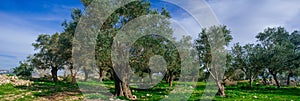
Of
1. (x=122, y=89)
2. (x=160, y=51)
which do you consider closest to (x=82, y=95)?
(x=122, y=89)

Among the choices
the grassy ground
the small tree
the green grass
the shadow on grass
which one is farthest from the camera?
the small tree

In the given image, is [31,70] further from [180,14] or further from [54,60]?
[180,14]

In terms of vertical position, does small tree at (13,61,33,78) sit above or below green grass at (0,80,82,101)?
above

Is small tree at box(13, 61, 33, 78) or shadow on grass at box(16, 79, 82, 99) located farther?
small tree at box(13, 61, 33, 78)

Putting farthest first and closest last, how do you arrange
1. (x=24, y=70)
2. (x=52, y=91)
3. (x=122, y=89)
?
(x=24, y=70), (x=52, y=91), (x=122, y=89)

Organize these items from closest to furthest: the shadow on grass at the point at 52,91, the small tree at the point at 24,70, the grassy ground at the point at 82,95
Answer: the grassy ground at the point at 82,95
the shadow on grass at the point at 52,91
the small tree at the point at 24,70

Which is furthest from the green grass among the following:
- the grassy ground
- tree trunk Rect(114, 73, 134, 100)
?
tree trunk Rect(114, 73, 134, 100)

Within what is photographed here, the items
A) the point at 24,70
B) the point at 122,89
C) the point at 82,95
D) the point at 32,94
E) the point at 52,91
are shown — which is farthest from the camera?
the point at 24,70

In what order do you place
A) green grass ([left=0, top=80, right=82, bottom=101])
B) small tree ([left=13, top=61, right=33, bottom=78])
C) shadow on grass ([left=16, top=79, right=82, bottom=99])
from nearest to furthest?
green grass ([left=0, top=80, right=82, bottom=101]), shadow on grass ([left=16, top=79, right=82, bottom=99]), small tree ([left=13, top=61, right=33, bottom=78])

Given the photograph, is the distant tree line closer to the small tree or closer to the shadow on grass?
the small tree

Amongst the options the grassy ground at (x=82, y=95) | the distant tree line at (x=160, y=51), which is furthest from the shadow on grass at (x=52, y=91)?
the distant tree line at (x=160, y=51)

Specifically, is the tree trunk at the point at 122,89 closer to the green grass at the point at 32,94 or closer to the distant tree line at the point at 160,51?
the distant tree line at the point at 160,51

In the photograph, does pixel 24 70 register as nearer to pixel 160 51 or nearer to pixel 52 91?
pixel 52 91

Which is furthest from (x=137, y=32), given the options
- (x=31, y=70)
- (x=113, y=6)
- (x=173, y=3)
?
(x=31, y=70)
